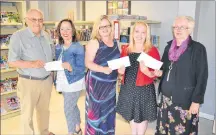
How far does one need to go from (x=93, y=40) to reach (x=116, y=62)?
37cm

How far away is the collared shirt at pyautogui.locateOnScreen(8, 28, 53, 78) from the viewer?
2.59 m

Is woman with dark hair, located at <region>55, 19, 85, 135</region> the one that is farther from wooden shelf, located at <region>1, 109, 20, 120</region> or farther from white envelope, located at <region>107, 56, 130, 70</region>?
wooden shelf, located at <region>1, 109, 20, 120</region>

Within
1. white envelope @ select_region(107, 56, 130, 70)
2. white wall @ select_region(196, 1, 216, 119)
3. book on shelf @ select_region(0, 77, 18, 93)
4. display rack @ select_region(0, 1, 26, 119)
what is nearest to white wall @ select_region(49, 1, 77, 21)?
display rack @ select_region(0, 1, 26, 119)

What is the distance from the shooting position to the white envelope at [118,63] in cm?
235

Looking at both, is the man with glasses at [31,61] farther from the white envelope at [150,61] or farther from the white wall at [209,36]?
the white wall at [209,36]

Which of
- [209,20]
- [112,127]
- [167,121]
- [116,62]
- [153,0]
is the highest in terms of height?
[153,0]

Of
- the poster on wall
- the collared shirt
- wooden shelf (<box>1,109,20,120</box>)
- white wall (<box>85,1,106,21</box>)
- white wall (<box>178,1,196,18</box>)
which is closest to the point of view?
the collared shirt

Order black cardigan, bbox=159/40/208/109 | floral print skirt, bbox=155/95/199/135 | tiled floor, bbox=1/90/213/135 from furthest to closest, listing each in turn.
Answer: tiled floor, bbox=1/90/213/135 < floral print skirt, bbox=155/95/199/135 < black cardigan, bbox=159/40/208/109

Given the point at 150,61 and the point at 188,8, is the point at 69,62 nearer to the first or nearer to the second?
the point at 150,61

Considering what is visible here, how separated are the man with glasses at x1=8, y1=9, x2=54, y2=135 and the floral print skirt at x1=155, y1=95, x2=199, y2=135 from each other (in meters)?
1.40

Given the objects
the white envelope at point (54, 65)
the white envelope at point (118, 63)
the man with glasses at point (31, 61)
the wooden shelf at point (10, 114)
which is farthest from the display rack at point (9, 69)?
the white envelope at point (118, 63)

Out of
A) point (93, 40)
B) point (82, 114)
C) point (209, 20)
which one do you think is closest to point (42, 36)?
point (93, 40)

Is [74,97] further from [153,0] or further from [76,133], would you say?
[153,0]

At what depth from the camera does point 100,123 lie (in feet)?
8.89
